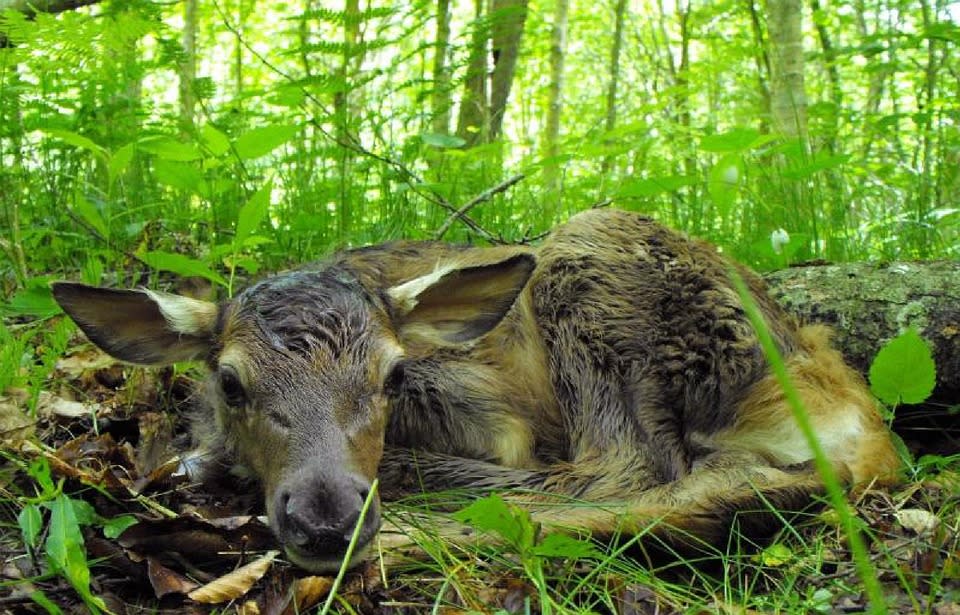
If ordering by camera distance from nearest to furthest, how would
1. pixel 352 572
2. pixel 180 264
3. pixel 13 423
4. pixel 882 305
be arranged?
pixel 352 572 < pixel 13 423 < pixel 180 264 < pixel 882 305

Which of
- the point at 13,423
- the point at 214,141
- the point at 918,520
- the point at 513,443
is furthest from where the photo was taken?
the point at 214,141

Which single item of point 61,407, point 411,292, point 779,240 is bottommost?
point 61,407

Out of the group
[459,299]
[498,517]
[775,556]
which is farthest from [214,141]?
[775,556]

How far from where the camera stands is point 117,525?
9.33 ft

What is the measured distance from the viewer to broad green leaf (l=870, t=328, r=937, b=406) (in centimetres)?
362

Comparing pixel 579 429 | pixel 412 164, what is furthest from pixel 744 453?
pixel 412 164

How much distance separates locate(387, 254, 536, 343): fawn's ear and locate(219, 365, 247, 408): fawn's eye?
0.83 metres

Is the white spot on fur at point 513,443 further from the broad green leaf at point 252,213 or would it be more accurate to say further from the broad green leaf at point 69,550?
the broad green leaf at point 69,550

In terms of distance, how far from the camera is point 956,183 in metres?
6.30

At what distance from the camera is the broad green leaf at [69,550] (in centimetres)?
241

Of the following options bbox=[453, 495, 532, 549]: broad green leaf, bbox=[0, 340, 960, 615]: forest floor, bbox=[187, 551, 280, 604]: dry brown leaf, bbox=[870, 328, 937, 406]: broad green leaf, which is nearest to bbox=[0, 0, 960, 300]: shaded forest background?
bbox=[0, 340, 960, 615]: forest floor

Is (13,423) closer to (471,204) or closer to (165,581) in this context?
(165,581)

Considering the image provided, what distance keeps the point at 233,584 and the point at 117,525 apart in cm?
48

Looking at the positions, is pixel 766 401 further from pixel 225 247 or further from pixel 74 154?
pixel 74 154
